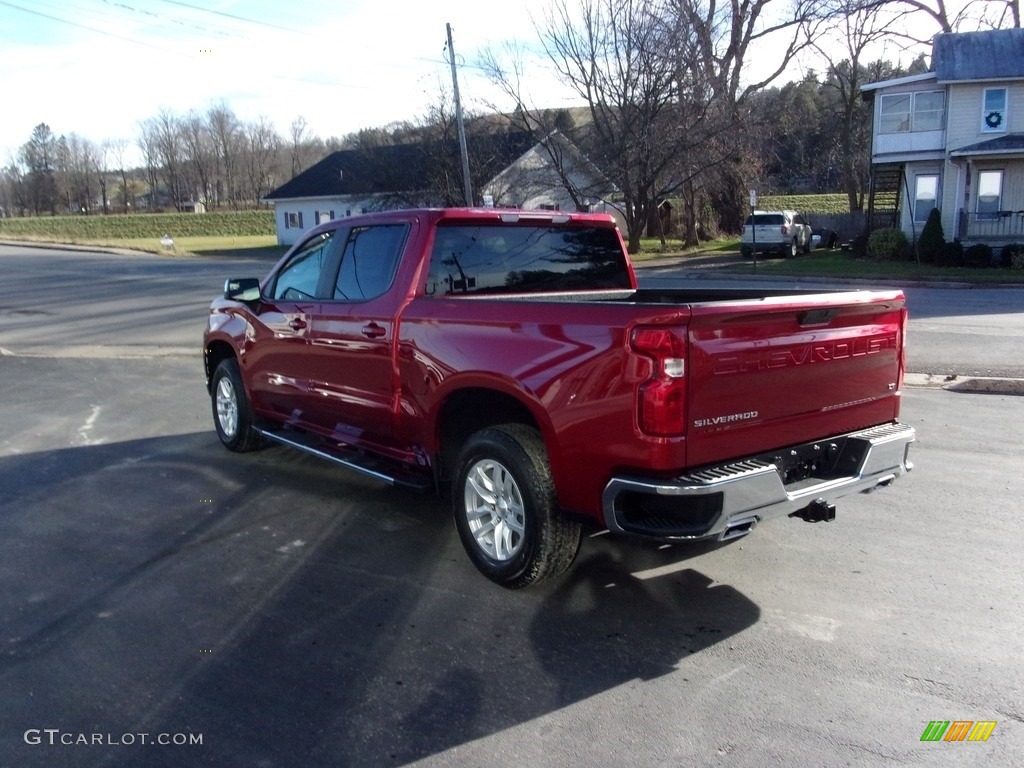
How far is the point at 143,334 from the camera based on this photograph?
15930 mm

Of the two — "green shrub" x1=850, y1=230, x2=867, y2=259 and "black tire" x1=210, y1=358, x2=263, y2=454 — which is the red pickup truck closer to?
"black tire" x1=210, y1=358, x2=263, y2=454

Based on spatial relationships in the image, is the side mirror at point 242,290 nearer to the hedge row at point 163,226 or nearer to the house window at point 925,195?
the house window at point 925,195

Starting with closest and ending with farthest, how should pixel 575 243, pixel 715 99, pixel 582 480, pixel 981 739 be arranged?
pixel 981 739
pixel 582 480
pixel 575 243
pixel 715 99

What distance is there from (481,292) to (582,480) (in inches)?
69.2

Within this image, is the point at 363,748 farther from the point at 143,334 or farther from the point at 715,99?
the point at 715,99

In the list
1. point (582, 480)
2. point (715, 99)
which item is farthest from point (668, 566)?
point (715, 99)

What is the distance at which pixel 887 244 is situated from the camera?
3112 cm

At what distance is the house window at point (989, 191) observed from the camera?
31.5 meters

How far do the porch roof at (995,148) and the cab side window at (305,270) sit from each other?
30.0 metres

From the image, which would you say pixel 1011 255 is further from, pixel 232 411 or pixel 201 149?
pixel 201 149

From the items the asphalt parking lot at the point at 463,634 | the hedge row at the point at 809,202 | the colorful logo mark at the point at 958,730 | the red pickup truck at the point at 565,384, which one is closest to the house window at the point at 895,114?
the hedge row at the point at 809,202

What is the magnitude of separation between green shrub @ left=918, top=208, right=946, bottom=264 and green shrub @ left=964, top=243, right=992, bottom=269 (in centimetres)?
96

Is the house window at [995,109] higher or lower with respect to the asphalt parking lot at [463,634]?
higher

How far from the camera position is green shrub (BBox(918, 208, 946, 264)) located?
29.1m
